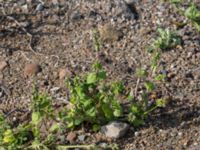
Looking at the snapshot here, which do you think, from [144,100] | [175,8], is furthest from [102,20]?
[144,100]

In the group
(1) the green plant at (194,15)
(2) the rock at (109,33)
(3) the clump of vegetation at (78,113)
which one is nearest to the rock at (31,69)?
(3) the clump of vegetation at (78,113)

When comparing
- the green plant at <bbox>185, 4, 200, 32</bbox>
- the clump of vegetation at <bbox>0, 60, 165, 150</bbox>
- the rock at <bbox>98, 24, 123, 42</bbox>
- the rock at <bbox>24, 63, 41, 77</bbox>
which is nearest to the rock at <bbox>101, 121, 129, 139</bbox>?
the clump of vegetation at <bbox>0, 60, 165, 150</bbox>

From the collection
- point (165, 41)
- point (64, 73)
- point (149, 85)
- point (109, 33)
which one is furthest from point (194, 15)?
point (64, 73)

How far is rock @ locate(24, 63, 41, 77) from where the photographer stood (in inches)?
137

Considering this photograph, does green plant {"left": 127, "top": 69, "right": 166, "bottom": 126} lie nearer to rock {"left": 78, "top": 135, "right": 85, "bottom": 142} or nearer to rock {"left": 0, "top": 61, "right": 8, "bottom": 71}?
rock {"left": 78, "top": 135, "right": 85, "bottom": 142}

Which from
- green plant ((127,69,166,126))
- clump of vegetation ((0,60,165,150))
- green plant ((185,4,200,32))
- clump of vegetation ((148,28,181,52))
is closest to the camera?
clump of vegetation ((0,60,165,150))

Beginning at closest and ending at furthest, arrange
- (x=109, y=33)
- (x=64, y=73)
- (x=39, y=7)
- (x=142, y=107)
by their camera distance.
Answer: (x=142, y=107) < (x=64, y=73) < (x=109, y=33) < (x=39, y=7)

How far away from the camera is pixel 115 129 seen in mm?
3152

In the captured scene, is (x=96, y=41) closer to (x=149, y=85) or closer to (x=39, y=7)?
(x=149, y=85)

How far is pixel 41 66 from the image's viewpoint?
3.53 m

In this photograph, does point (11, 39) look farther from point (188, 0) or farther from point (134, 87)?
point (188, 0)

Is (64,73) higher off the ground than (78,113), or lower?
higher

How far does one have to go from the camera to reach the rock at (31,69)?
3485 millimetres

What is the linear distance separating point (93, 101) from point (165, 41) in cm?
73
